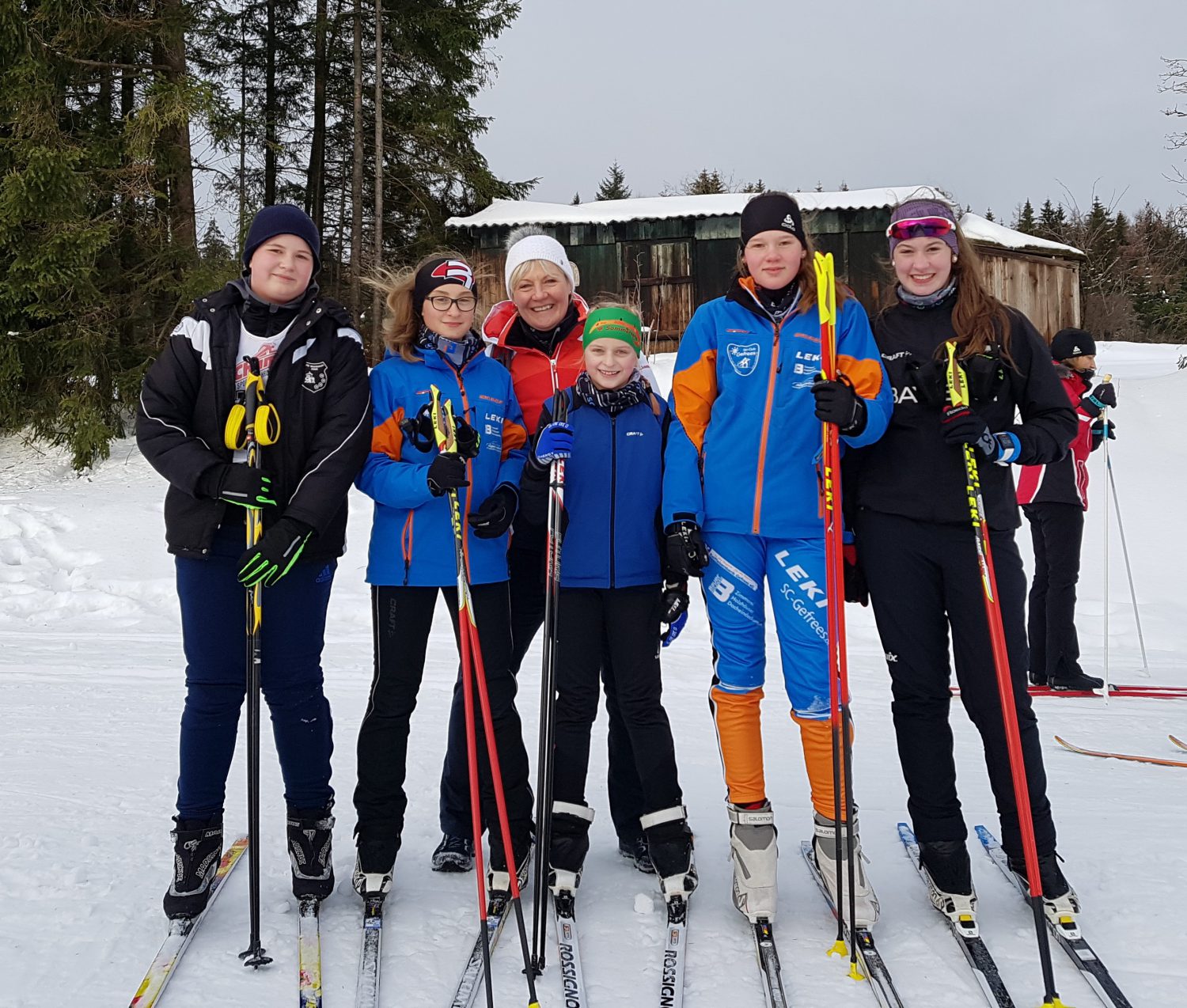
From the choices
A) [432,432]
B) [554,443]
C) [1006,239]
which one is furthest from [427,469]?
[1006,239]

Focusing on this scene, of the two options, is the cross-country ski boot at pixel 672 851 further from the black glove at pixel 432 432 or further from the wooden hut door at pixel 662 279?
the wooden hut door at pixel 662 279

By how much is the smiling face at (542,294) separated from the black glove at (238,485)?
1.16 metres

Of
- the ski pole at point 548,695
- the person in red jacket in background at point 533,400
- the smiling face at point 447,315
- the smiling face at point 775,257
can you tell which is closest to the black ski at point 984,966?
the person in red jacket in background at point 533,400

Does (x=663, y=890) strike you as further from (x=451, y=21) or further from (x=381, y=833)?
(x=451, y=21)

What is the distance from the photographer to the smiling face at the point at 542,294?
327 cm

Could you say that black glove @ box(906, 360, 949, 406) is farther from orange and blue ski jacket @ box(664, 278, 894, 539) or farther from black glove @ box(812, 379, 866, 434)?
black glove @ box(812, 379, 866, 434)

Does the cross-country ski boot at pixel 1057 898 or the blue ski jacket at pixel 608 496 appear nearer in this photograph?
the cross-country ski boot at pixel 1057 898

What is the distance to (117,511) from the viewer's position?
10273 millimetres

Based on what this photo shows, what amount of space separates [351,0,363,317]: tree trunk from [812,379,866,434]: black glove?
14.5m

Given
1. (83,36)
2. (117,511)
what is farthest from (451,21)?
(117,511)

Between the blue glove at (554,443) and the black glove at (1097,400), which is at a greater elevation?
the black glove at (1097,400)

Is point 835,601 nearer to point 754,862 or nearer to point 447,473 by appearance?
point 754,862

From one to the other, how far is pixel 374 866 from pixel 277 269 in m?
1.83

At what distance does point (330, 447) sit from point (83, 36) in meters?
13.3
